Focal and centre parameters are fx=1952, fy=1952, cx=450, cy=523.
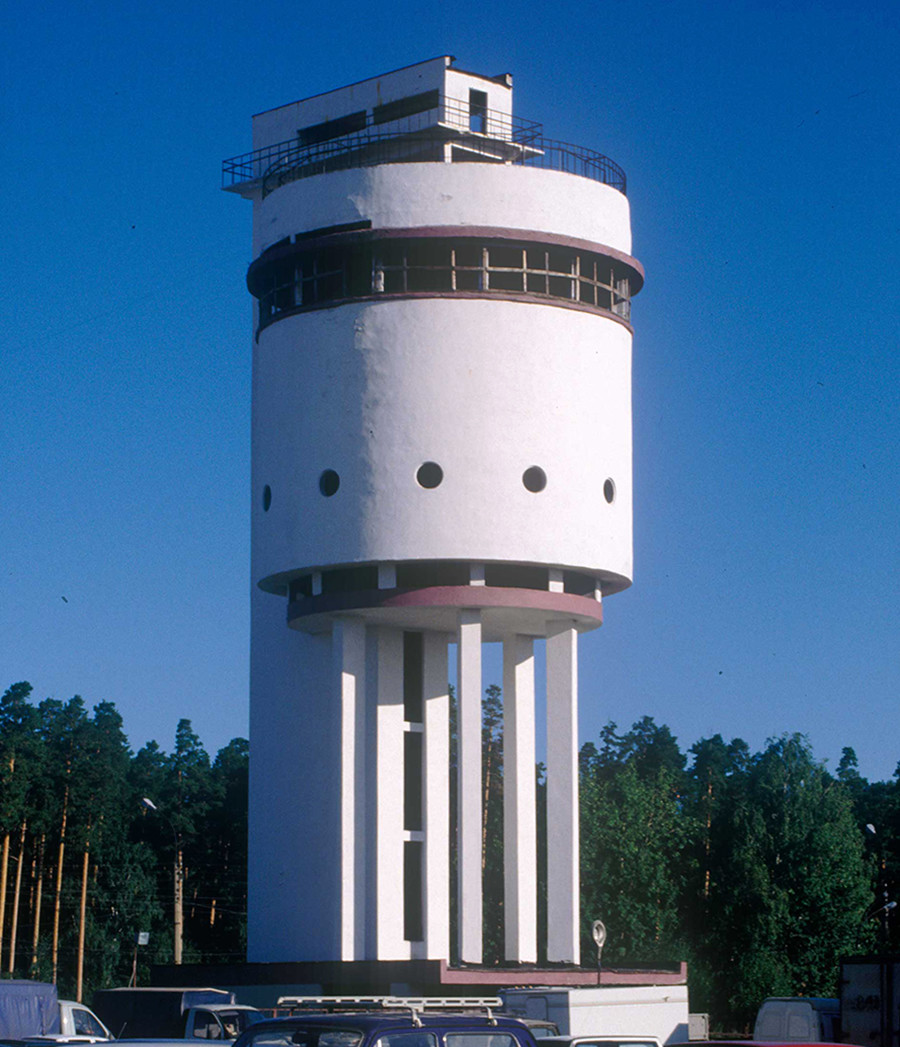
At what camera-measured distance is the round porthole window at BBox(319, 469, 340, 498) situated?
44.1m

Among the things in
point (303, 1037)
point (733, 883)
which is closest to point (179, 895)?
point (733, 883)

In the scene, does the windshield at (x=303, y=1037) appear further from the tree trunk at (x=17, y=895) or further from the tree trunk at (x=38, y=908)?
the tree trunk at (x=17, y=895)

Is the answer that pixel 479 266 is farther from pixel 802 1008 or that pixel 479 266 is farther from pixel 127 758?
pixel 127 758

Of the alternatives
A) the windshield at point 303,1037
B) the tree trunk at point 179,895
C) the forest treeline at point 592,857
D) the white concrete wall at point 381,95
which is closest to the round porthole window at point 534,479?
the white concrete wall at point 381,95

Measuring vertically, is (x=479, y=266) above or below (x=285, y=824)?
above

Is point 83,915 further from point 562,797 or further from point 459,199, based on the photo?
point 459,199

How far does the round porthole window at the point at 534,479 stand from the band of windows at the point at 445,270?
4131mm

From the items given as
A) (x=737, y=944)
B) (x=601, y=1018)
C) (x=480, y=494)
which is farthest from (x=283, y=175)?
(x=737, y=944)

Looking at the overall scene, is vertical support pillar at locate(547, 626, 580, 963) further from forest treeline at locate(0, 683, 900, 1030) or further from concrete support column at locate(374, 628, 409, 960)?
forest treeline at locate(0, 683, 900, 1030)

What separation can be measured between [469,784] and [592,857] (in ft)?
111

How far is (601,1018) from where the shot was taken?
109 ft

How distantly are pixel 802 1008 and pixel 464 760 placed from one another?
450 inches

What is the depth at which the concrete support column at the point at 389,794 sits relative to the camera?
1785 inches

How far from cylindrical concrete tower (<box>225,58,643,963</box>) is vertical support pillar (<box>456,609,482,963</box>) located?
2.4 inches
